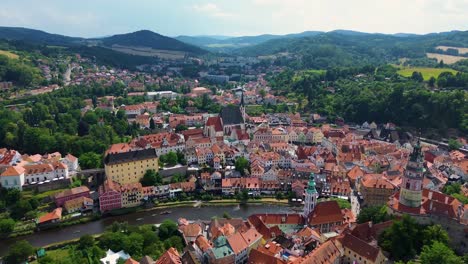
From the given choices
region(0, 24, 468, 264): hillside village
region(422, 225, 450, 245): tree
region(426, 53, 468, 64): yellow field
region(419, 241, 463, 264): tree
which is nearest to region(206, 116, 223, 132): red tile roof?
region(0, 24, 468, 264): hillside village

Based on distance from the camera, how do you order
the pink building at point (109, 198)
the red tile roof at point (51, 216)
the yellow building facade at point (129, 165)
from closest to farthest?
the red tile roof at point (51, 216) < the pink building at point (109, 198) < the yellow building facade at point (129, 165)

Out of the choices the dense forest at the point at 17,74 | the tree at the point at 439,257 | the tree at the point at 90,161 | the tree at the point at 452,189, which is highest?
the dense forest at the point at 17,74

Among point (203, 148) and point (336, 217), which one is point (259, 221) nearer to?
point (336, 217)

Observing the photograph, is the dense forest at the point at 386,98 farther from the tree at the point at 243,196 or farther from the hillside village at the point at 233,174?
the tree at the point at 243,196

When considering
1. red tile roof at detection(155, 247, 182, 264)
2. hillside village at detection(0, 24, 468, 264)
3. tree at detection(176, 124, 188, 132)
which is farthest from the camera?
tree at detection(176, 124, 188, 132)

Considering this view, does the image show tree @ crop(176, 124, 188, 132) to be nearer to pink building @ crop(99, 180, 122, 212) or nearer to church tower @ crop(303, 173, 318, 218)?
pink building @ crop(99, 180, 122, 212)

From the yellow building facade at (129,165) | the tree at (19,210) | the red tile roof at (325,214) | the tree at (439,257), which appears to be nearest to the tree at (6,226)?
the tree at (19,210)

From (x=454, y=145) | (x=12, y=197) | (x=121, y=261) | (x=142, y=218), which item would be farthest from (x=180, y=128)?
(x=454, y=145)
